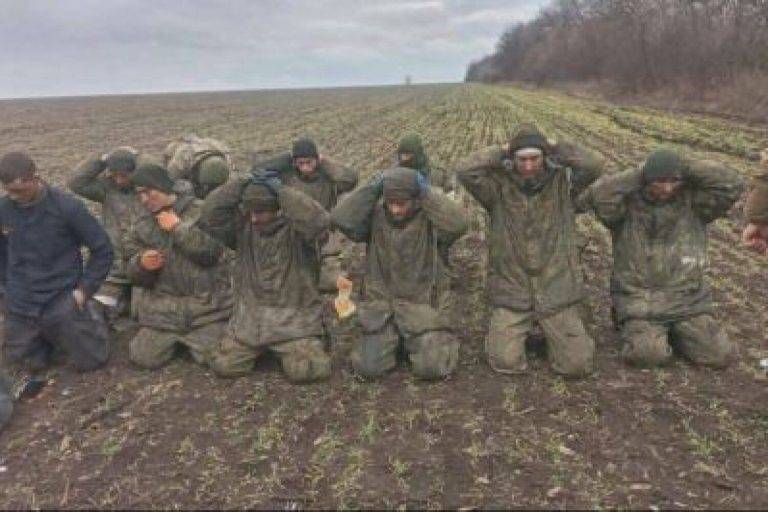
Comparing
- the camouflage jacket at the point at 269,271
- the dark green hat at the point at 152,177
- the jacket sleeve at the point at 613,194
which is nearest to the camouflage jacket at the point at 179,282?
the camouflage jacket at the point at 269,271

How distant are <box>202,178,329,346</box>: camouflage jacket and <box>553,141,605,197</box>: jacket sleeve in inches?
71.3

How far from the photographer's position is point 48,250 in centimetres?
584

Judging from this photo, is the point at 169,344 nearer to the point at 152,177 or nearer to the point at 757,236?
the point at 152,177

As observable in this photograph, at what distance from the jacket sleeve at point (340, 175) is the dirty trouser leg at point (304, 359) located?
2.42 m

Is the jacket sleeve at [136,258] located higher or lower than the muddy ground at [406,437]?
higher

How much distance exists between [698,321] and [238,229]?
11.3 feet

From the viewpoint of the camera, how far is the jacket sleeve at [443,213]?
5.79 meters

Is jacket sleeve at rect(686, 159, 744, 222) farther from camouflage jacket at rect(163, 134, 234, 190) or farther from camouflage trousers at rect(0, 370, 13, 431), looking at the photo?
camouflage trousers at rect(0, 370, 13, 431)

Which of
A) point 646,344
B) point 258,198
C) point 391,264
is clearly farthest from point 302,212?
point 646,344

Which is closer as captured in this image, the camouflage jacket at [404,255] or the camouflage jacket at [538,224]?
the camouflage jacket at [404,255]

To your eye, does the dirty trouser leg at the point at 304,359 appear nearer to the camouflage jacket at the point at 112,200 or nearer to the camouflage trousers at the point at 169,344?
the camouflage trousers at the point at 169,344

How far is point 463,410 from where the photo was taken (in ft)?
17.1

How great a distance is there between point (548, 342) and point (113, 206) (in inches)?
162

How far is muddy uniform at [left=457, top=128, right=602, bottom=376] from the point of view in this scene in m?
5.93
